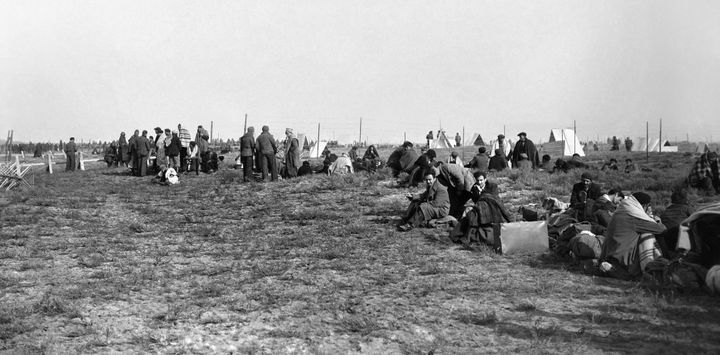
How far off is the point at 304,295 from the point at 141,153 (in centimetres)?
1556

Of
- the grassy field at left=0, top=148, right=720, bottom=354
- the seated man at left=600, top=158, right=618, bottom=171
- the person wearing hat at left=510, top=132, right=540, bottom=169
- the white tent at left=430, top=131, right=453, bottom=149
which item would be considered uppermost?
the white tent at left=430, top=131, right=453, bottom=149

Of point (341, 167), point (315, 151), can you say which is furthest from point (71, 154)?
point (341, 167)

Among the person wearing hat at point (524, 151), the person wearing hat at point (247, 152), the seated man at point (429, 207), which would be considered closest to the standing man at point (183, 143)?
the person wearing hat at point (247, 152)

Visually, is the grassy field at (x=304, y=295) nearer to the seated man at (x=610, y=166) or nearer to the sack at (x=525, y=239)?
the sack at (x=525, y=239)

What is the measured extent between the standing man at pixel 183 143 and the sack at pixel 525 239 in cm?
1393

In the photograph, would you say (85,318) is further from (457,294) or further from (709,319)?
(709,319)

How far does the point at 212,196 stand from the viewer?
1492cm

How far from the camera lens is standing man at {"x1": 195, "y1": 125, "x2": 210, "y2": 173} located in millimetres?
20188

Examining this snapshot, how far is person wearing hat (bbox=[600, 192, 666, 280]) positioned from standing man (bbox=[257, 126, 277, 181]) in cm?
1110

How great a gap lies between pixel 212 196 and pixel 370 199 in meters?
4.01

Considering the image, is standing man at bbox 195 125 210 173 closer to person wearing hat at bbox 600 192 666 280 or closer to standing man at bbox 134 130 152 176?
standing man at bbox 134 130 152 176

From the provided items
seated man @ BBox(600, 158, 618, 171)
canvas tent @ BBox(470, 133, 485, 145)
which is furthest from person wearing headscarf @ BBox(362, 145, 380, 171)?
canvas tent @ BBox(470, 133, 485, 145)

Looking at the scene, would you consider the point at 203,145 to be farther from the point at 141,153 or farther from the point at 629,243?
the point at 629,243

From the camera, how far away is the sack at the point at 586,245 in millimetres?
7238
